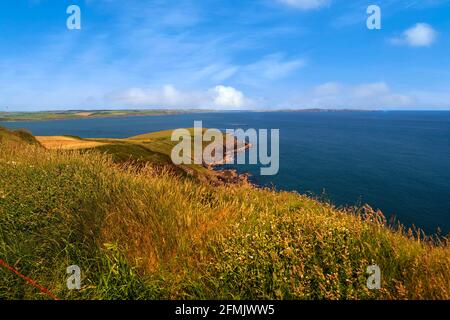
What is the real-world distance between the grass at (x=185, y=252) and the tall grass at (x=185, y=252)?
0.02m

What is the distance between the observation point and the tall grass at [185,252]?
466 centimetres

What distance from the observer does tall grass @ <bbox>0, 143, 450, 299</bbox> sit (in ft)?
15.3

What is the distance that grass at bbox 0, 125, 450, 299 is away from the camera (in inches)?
183

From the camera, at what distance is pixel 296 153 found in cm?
11188

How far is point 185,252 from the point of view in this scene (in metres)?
5.64

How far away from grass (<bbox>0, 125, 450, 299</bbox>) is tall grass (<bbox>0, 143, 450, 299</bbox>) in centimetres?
2

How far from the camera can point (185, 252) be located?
5637mm

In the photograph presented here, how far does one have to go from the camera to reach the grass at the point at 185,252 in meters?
4.66
